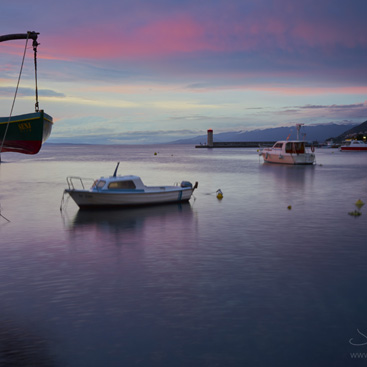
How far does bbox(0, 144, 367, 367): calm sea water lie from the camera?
1161 cm

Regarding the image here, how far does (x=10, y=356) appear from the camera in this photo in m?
11.2

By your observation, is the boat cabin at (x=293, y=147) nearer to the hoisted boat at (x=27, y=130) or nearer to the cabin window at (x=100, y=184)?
the cabin window at (x=100, y=184)

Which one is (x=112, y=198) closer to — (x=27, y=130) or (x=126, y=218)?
(x=126, y=218)

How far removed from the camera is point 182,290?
16.2 metres

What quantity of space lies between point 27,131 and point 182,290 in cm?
2169

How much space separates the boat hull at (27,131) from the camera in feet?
108

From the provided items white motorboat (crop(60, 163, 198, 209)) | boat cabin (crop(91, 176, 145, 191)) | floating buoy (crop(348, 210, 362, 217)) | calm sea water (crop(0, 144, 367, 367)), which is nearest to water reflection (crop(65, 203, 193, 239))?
calm sea water (crop(0, 144, 367, 367))

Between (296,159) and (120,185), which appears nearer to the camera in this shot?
(120,185)

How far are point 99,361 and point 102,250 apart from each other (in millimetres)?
11990

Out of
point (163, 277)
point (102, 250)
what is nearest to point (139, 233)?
point (102, 250)

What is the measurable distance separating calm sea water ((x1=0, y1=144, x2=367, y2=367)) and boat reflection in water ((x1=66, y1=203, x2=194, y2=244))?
13 centimetres

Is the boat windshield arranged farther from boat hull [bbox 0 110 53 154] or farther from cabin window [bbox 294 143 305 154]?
A: boat hull [bbox 0 110 53 154]

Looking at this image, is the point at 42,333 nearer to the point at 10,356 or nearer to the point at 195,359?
the point at 10,356

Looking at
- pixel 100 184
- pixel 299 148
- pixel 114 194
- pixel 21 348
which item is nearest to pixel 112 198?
pixel 114 194
